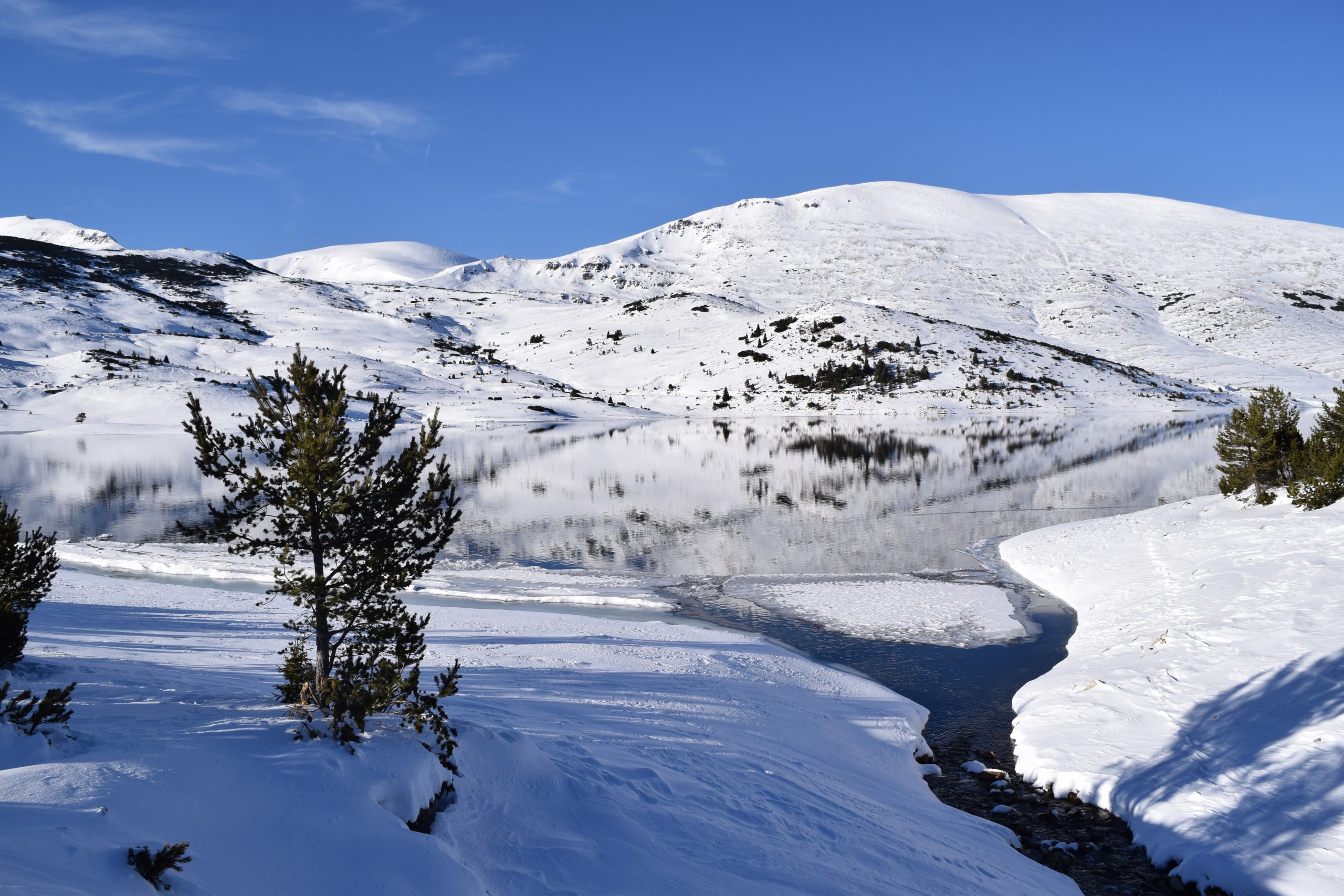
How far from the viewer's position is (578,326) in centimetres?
14375

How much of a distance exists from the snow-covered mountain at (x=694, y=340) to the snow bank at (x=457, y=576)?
166 feet

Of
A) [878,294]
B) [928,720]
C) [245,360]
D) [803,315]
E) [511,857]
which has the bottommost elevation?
[928,720]

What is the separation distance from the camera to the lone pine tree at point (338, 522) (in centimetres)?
686

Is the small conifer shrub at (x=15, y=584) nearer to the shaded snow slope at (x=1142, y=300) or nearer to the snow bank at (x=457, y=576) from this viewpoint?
the snow bank at (x=457, y=576)

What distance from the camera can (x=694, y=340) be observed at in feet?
414

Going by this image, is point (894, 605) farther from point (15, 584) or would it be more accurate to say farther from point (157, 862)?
→ point (157, 862)

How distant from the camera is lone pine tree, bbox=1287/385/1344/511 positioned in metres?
18.9

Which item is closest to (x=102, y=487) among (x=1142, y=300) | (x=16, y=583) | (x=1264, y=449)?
(x=16, y=583)

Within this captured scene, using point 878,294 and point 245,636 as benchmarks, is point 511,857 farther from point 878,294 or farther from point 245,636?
point 878,294

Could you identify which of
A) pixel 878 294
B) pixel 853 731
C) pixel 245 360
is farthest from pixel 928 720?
pixel 878 294

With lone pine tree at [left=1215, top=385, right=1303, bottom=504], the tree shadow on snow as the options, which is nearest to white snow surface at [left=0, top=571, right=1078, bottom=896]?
the tree shadow on snow

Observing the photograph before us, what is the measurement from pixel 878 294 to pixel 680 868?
179 metres

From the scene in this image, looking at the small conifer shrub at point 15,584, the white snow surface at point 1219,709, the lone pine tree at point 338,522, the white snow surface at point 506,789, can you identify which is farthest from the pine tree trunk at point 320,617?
the white snow surface at point 1219,709

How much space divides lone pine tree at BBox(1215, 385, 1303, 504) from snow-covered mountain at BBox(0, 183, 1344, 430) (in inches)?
2659
